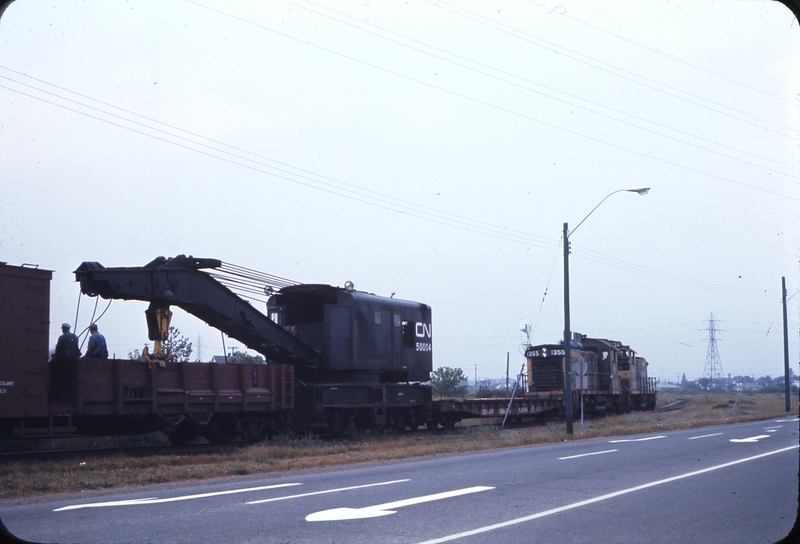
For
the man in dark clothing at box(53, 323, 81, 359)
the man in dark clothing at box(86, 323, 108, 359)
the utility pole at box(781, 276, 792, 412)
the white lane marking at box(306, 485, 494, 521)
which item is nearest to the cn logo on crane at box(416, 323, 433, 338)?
the man in dark clothing at box(86, 323, 108, 359)

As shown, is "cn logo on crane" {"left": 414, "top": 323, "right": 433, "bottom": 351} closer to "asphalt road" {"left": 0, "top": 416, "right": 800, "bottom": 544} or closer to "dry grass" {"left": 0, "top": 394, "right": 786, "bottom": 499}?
"dry grass" {"left": 0, "top": 394, "right": 786, "bottom": 499}

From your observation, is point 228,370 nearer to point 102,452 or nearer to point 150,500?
point 102,452

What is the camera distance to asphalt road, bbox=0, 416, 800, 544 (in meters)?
8.02

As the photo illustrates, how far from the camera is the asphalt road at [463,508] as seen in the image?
8.02 meters

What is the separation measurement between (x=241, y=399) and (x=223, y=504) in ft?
34.0

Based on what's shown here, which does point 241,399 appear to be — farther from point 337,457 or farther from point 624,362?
point 624,362

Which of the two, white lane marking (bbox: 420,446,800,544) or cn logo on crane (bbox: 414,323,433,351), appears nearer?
white lane marking (bbox: 420,446,800,544)

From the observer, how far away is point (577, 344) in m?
37.0

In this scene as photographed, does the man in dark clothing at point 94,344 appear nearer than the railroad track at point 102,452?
No

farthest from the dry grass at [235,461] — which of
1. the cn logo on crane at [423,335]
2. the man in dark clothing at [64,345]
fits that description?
the cn logo on crane at [423,335]

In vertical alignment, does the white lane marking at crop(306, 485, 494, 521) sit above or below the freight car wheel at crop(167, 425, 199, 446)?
above

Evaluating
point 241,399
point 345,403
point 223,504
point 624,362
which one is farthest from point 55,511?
point 624,362

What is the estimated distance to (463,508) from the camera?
9602mm

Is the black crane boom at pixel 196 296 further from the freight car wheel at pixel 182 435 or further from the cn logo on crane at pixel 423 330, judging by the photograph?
the cn logo on crane at pixel 423 330
